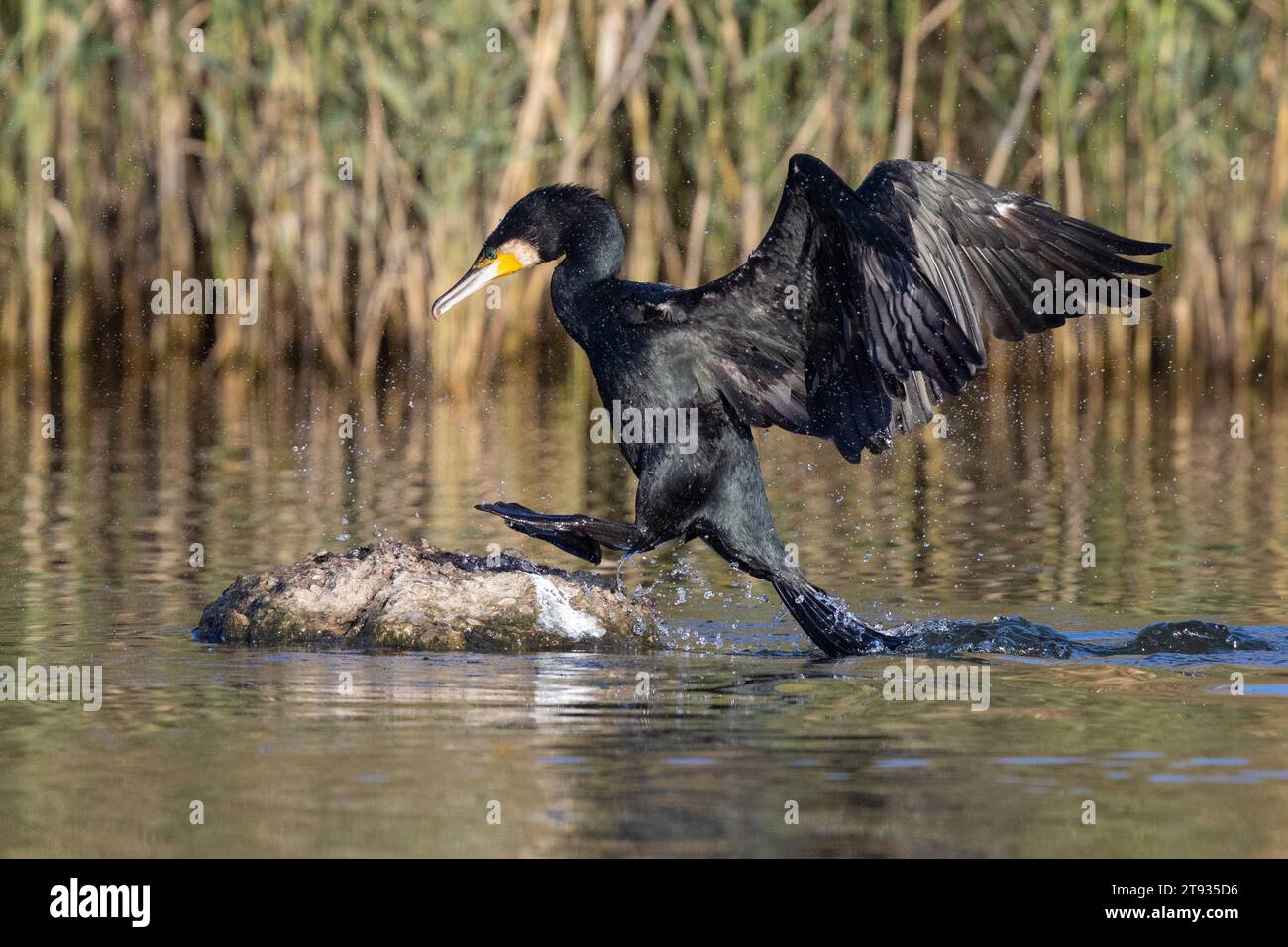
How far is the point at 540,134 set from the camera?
568 inches

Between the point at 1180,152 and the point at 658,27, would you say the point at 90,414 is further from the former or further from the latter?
the point at 1180,152

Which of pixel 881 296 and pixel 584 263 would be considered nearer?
pixel 881 296

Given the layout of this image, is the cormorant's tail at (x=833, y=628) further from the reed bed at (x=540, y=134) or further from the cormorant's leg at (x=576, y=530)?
the reed bed at (x=540, y=134)

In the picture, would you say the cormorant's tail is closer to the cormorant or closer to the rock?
the cormorant

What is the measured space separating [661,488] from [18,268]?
876 cm

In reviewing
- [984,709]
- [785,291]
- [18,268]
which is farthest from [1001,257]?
[18,268]

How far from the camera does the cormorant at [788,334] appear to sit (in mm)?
6688

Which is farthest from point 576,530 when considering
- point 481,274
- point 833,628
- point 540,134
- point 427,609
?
point 540,134

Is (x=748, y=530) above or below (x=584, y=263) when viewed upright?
below

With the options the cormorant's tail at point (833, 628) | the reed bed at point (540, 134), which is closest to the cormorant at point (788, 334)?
the cormorant's tail at point (833, 628)

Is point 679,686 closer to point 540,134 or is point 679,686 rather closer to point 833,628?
point 833,628

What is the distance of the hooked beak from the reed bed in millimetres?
6362

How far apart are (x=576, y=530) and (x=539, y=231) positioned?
1037 mm

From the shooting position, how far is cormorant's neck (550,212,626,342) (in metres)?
7.04
